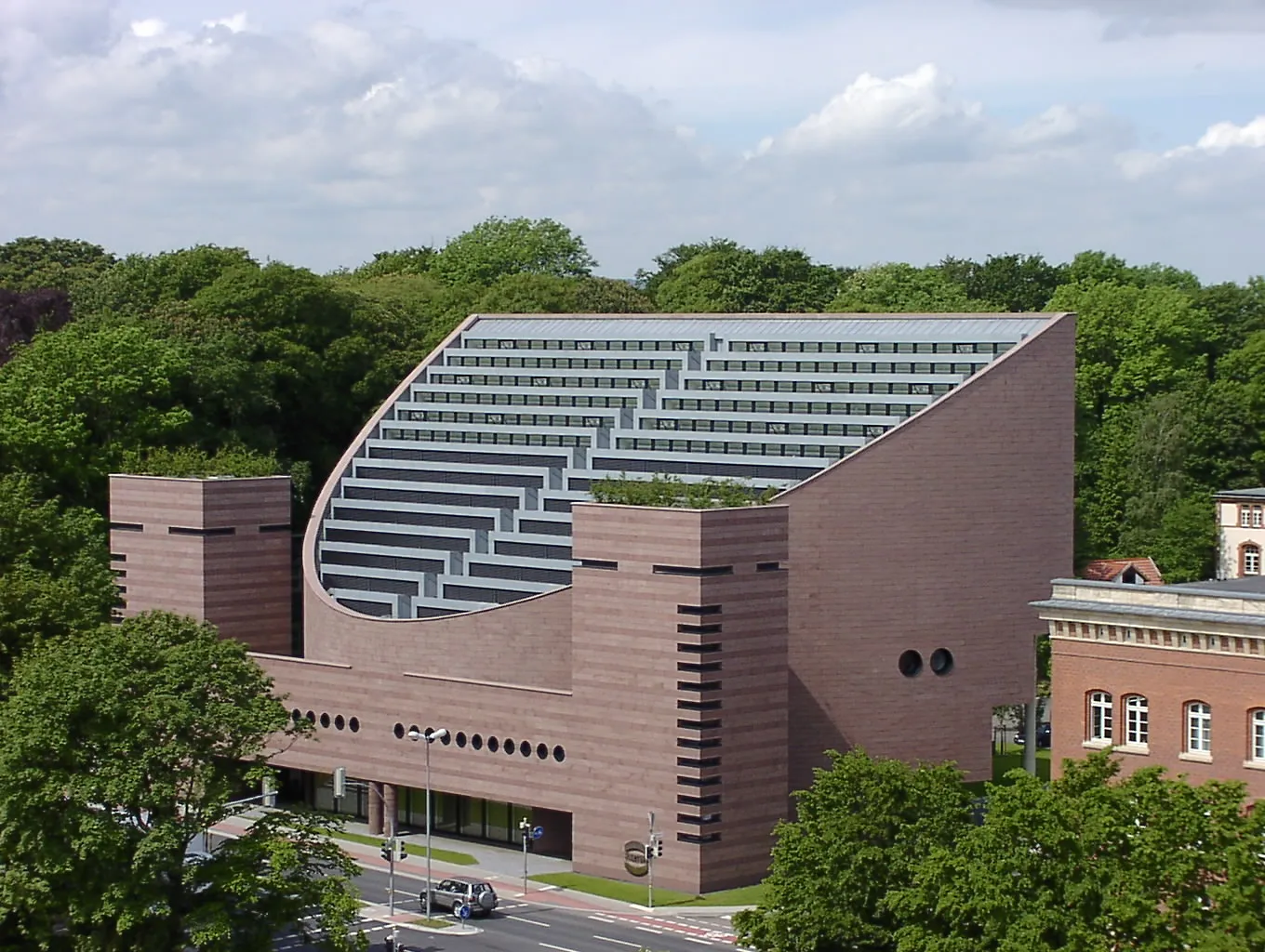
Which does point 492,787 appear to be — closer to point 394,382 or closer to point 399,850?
point 399,850

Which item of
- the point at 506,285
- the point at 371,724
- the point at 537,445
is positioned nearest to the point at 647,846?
the point at 371,724

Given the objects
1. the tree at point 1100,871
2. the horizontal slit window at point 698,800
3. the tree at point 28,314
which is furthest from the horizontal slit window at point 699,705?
the tree at point 28,314

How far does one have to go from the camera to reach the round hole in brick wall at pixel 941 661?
4055 inches

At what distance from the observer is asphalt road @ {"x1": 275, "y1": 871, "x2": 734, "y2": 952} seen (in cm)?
8581

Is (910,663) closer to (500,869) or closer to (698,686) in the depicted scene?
(698,686)

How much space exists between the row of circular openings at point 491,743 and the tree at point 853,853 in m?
23.6

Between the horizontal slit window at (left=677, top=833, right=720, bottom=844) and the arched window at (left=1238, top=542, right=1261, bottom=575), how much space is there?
66.5 m

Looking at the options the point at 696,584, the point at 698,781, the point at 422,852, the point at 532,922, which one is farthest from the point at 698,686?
the point at 422,852

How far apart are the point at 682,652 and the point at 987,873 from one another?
29773 millimetres

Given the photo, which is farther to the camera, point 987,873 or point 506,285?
point 506,285

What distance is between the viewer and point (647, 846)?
94.8 meters

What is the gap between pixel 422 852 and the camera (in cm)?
10438

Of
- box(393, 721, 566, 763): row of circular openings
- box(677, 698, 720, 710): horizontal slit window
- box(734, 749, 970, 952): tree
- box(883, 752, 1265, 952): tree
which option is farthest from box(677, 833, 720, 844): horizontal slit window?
box(883, 752, 1265, 952): tree

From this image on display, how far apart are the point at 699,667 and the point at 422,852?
19263mm
